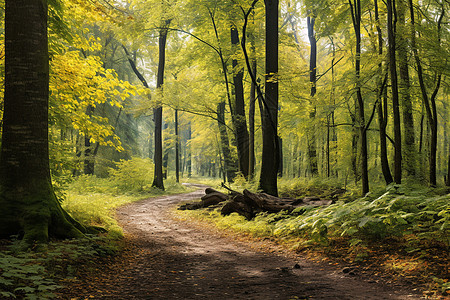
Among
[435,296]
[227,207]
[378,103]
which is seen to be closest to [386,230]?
[435,296]

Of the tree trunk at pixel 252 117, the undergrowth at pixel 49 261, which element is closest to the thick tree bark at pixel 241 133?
the tree trunk at pixel 252 117

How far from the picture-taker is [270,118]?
34.2ft

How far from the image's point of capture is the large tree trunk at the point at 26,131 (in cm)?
499

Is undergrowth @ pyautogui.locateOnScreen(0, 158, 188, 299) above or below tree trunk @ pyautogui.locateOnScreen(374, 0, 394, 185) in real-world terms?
below

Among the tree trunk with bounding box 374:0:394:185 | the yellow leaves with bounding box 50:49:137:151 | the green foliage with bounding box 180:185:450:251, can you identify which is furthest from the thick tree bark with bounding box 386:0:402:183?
the yellow leaves with bounding box 50:49:137:151

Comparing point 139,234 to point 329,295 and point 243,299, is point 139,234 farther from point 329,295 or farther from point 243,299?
point 329,295

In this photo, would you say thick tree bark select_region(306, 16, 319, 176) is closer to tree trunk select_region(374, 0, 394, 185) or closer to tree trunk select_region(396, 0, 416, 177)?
tree trunk select_region(374, 0, 394, 185)

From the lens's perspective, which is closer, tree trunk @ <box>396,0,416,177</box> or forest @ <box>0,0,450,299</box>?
forest @ <box>0,0,450,299</box>

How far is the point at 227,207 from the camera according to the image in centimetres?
1014

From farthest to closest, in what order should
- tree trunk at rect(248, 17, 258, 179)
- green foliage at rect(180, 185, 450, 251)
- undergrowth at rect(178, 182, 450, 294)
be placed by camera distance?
tree trunk at rect(248, 17, 258, 179), green foliage at rect(180, 185, 450, 251), undergrowth at rect(178, 182, 450, 294)

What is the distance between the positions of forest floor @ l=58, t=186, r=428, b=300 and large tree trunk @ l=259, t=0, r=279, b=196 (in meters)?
3.84

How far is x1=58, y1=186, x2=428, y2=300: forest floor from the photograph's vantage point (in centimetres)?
358

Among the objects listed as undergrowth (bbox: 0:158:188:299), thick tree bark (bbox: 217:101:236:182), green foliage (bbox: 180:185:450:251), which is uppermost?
thick tree bark (bbox: 217:101:236:182)

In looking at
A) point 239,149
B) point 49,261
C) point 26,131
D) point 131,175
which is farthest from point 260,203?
point 131,175
